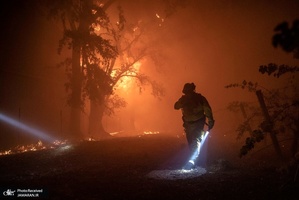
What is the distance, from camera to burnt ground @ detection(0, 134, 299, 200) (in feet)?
15.7

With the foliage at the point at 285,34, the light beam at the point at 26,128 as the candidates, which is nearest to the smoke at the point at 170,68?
the light beam at the point at 26,128

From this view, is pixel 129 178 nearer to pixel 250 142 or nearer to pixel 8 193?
pixel 8 193

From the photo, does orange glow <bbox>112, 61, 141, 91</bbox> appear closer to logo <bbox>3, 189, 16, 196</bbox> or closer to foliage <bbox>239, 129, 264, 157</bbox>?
logo <bbox>3, 189, 16, 196</bbox>

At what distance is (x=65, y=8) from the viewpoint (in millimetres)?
15461

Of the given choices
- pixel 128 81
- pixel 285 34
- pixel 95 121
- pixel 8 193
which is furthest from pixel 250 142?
pixel 128 81

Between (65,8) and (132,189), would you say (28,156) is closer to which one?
(132,189)

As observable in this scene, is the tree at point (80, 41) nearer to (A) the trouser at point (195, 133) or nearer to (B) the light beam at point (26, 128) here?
(B) the light beam at point (26, 128)

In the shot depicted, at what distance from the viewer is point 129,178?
5898 mm

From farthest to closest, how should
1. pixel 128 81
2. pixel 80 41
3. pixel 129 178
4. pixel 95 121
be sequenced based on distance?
pixel 128 81 → pixel 95 121 → pixel 80 41 → pixel 129 178

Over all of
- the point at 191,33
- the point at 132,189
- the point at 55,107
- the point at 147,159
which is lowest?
the point at 132,189

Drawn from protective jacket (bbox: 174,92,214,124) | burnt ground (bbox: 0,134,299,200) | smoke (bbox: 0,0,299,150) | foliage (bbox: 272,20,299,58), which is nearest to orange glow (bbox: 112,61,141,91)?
smoke (bbox: 0,0,299,150)

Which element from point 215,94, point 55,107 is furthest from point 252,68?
point 55,107

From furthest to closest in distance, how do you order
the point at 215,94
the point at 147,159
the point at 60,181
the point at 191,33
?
the point at 215,94
the point at 191,33
the point at 147,159
the point at 60,181

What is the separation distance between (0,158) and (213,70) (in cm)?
2557
